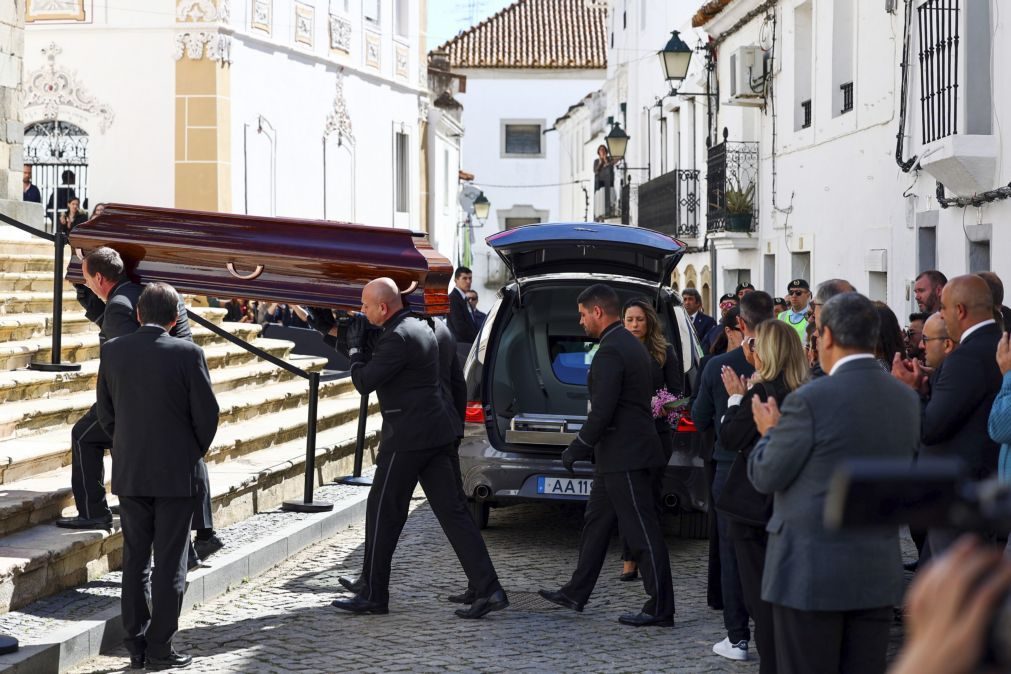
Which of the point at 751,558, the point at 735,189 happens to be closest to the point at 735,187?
the point at 735,189

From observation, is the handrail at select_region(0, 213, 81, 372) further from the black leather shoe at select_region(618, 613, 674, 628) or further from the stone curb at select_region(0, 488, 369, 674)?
the black leather shoe at select_region(618, 613, 674, 628)

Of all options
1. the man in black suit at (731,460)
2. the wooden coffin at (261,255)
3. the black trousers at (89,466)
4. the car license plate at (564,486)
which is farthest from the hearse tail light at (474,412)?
the man in black suit at (731,460)

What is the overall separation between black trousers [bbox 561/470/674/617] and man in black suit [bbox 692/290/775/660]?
0.48 meters

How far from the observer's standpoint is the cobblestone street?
6598 millimetres

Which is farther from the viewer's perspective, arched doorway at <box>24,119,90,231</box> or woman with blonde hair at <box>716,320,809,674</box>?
arched doorway at <box>24,119,90,231</box>

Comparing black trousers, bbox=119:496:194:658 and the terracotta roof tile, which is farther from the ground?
the terracotta roof tile

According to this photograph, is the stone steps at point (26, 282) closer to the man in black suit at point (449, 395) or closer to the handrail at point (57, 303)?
the handrail at point (57, 303)

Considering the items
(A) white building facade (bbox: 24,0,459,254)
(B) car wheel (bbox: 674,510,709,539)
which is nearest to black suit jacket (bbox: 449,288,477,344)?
(B) car wheel (bbox: 674,510,709,539)

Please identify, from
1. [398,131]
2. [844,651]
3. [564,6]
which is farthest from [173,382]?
[564,6]

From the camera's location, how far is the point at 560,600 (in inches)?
303

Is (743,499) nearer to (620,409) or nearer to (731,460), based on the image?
(731,460)

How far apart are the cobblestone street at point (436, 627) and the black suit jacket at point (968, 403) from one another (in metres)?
1.36

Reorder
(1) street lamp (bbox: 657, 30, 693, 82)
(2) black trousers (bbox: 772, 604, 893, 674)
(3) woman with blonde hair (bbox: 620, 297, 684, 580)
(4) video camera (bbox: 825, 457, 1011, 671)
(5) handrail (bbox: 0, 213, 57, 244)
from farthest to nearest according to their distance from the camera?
(1) street lamp (bbox: 657, 30, 693, 82), (5) handrail (bbox: 0, 213, 57, 244), (3) woman with blonde hair (bbox: 620, 297, 684, 580), (2) black trousers (bbox: 772, 604, 893, 674), (4) video camera (bbox: 825, 457, 1011, 671)

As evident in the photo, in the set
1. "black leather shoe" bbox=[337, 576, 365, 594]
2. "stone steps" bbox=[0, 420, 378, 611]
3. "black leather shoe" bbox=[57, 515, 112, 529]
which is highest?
"black leather shoe" bbox=[57, 515, 112, 529]
